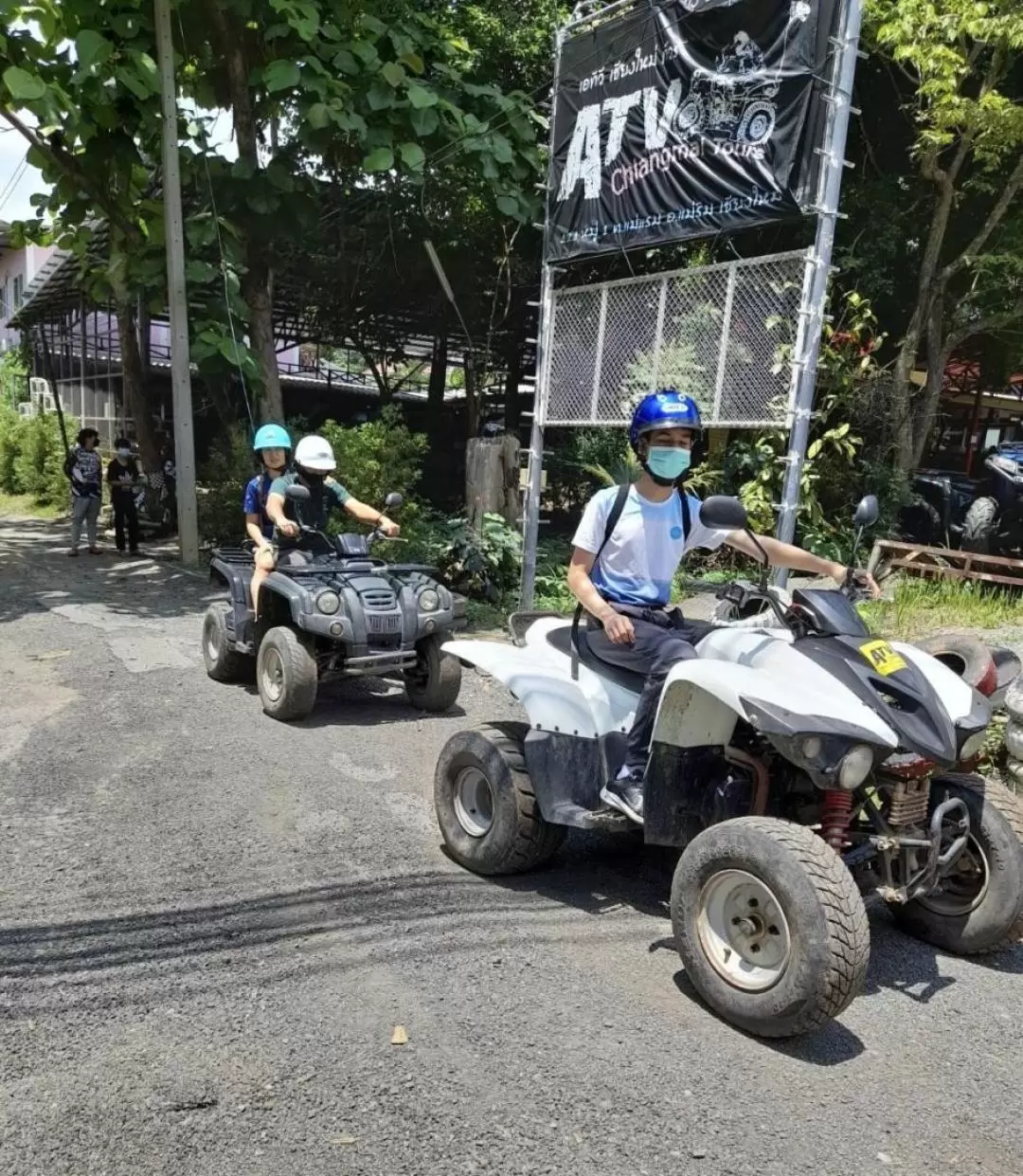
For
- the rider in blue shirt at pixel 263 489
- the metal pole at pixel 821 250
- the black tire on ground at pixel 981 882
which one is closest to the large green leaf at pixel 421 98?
the metal pole at pixel 821 250

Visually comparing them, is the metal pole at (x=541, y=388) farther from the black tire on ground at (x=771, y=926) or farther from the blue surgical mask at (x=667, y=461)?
the black tire on ground at (x=771, y=926)

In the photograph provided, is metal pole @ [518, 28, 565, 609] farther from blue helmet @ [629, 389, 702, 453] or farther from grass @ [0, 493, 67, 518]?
grass @ [0, 493, 67, 518]

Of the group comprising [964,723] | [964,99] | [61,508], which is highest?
[964,99]

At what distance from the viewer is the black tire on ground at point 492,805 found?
400cm

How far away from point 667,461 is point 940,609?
481 centimetres

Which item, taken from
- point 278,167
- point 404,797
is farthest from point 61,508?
point 404,797

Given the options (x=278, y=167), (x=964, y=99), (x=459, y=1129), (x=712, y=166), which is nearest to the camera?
(x=459, y=1129)

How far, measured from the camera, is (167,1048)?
2.88m

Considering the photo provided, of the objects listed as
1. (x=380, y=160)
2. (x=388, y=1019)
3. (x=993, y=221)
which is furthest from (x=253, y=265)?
(x=388, y=1019)

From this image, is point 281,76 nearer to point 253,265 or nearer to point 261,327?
point 253,265

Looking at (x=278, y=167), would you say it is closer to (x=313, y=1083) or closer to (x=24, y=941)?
(x=24, y=941)

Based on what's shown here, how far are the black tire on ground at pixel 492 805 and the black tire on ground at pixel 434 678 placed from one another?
2.00 metres

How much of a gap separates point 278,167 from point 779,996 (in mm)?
10831

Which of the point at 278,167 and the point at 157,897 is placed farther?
the point at 278,167
